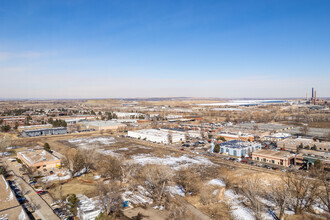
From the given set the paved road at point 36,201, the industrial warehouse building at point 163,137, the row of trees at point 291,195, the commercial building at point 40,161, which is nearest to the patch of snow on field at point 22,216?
the paved road at point 36,201

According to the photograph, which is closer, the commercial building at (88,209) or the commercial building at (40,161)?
the commercial building at (88,209)

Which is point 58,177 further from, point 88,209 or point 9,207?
point 88,209

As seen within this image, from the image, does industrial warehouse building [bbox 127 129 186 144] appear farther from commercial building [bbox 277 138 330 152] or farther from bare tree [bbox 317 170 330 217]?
bare tree [bbox 317 170 330 217]

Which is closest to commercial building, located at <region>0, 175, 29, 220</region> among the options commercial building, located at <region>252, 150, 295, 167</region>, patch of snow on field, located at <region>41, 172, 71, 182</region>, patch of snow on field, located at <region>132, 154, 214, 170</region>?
patch of snow on field, located at <region>41, 172, 71, 182</region>

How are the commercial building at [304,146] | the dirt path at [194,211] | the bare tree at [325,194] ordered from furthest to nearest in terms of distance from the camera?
the commercial building at [304,146] → the dirt path at [194,211] → the bare tree at [325,194]

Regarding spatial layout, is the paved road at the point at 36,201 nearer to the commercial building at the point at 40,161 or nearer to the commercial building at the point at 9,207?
the commercial building at the point at 9,207

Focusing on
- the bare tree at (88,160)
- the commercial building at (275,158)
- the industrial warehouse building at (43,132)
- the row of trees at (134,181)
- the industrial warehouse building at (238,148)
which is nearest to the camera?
the row of trees at (134,181)

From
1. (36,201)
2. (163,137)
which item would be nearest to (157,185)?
(36,201)
